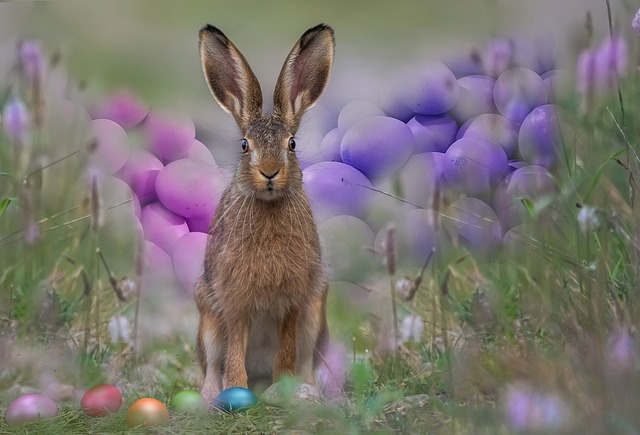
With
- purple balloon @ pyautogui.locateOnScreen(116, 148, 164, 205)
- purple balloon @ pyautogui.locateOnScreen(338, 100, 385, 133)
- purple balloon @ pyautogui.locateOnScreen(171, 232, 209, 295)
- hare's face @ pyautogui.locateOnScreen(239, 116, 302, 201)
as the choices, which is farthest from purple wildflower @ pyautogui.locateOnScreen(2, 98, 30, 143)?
purple balloon @ pyautogui.locateOnScreen(338, 100, 385, 133)

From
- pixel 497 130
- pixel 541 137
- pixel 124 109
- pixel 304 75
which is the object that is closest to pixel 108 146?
pixel 124 109

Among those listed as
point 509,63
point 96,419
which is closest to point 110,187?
point 96,419

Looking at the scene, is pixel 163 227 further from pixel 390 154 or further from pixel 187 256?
pixel 390 154

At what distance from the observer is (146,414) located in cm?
230

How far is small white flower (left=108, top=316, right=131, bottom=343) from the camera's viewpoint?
301 cm

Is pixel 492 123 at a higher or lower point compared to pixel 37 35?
lower

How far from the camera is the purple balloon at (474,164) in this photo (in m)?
2.91

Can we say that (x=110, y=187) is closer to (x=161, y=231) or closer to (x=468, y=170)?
(x=161, y=231)

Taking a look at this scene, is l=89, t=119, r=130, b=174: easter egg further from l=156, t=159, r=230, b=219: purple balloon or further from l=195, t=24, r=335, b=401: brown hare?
l=195, t=24, r=335, b=401: brown hare

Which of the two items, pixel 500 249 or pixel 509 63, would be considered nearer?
pixel 500 249

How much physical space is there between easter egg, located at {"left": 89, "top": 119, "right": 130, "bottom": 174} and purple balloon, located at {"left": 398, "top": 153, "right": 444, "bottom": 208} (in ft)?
3.04

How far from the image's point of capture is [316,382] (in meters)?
2.67

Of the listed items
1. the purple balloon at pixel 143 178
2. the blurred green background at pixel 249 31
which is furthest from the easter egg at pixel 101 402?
the blurred green background at pixel 249 31

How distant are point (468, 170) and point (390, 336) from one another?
1.95 ft
